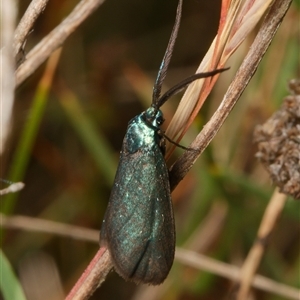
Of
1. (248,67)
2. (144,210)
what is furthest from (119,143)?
(248,67)

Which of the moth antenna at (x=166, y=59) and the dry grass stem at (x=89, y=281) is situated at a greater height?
the moth antenna at (x=166, y=59)

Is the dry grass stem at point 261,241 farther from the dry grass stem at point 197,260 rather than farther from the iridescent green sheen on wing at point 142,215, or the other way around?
the iridescent green sheen on wing at point 142,215

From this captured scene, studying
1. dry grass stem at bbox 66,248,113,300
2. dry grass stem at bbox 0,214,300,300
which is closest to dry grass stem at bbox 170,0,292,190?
dry grass stem at bbox 66,248,113,300

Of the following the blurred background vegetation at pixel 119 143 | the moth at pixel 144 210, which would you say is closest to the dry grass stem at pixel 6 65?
the moth at pixel 144 210

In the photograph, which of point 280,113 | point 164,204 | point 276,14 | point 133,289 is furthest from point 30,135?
point 133,289

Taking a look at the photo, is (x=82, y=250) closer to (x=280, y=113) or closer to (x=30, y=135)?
(x=30, y=135)
